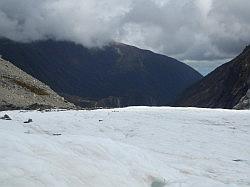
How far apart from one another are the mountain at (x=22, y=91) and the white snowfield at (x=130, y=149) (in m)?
43.6

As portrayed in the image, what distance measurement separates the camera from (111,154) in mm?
19109

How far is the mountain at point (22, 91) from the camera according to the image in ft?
271

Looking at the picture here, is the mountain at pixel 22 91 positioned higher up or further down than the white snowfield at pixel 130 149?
higher up

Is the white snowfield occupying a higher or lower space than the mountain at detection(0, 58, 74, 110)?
lower

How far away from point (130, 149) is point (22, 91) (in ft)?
237

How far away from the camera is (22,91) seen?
9088 centimetres

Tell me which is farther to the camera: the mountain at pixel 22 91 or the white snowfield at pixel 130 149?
the mountain at pixel 22 91

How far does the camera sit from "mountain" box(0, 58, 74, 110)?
271 feet

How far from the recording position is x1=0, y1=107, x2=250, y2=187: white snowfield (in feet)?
49.0

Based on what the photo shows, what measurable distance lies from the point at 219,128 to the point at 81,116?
11035 mm

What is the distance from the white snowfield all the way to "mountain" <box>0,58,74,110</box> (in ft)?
143

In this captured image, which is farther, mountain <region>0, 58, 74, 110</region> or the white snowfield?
Result: mountain <region>0, 58, 74, 110</region>

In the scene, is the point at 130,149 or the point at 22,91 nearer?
the point at 130,149

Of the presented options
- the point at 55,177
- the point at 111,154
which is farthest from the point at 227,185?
the point at 55,177
